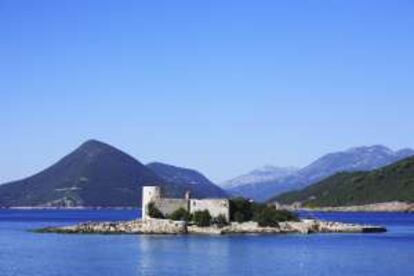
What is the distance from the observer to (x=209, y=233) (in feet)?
326

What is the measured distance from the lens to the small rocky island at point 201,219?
100m

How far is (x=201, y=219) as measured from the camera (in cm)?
10131

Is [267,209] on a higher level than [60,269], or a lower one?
higher

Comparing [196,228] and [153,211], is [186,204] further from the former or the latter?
[153,211]

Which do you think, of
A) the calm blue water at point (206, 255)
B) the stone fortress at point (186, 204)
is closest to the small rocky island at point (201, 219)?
the stone fortress at point (186, 204)

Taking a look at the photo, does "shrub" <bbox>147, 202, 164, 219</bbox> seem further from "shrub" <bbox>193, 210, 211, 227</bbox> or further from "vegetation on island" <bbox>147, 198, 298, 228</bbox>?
"shrub" <bbox>193, 210, 211, 227</bbox>

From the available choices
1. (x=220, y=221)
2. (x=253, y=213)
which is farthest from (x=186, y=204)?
(x=253, y=213)

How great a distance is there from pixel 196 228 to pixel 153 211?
5.44 m

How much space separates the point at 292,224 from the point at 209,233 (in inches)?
486

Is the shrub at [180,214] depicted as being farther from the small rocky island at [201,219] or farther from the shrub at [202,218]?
the shrub at [202,218]

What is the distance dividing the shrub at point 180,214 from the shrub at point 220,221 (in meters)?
2.77

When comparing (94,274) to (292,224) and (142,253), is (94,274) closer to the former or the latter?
(142,253)

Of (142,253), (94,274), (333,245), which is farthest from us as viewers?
(333,245)

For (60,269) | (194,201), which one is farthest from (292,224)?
(60,269)
